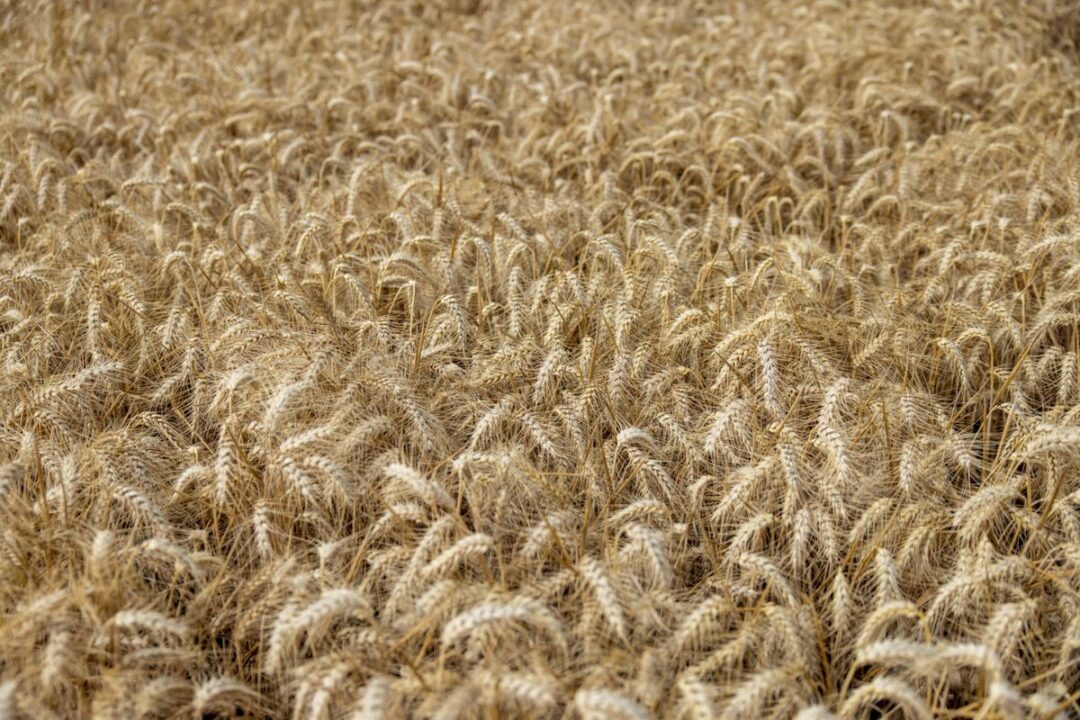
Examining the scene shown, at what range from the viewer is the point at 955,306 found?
2.95 meters

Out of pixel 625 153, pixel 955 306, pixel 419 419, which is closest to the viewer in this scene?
pixel 419 419

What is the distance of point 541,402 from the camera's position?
263 cm

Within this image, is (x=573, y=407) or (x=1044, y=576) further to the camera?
(x=573, y=407)

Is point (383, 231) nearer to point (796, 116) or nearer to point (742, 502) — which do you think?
point (742, 502)

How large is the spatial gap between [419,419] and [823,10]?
493 centimetres

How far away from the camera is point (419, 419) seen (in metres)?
2.45

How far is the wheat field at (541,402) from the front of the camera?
6.36 feet

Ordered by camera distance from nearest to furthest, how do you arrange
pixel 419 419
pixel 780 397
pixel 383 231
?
pixel 419 419 < pixel 780 397 < pixel 383 231

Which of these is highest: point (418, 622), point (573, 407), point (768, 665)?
point (573, 407)

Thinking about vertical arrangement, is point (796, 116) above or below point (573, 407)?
above

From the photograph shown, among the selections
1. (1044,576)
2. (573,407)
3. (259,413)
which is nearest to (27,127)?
(259,413)

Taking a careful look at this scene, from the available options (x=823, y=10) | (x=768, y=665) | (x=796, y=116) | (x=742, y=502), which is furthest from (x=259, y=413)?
(x=823, y=10)

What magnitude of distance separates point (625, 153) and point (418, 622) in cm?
273

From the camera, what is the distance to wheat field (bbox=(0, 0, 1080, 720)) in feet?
6.36
